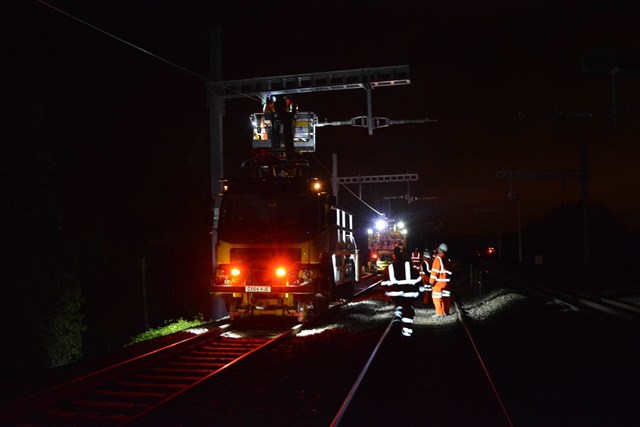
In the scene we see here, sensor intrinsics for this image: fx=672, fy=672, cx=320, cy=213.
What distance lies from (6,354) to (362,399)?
54.9 feet

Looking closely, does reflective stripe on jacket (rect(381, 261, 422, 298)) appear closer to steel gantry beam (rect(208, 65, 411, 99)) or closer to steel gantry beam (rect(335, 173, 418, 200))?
steel gantry beam (rect(208, 65, 411, 99))

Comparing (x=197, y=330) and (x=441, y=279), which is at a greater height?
(x=441, y=279)

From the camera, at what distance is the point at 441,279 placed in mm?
16953

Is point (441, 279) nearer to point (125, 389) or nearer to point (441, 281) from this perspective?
point (441, 281)

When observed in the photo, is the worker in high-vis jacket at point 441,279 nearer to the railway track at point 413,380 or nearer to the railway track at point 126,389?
the railway track at point 413,380

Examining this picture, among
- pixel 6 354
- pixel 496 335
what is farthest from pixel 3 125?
pixel 496 335

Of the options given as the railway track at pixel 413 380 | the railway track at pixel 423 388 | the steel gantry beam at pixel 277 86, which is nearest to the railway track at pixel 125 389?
the railway track at pixel 413 380

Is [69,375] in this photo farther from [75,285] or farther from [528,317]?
[75,285]

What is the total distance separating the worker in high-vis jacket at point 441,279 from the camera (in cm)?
1688

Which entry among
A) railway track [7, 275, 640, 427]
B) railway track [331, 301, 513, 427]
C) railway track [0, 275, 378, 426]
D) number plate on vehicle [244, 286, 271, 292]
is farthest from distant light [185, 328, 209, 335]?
railway track [331, 301, 513, 427]

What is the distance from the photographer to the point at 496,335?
14.9 m

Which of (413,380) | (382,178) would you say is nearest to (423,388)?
Answer: (413,380)

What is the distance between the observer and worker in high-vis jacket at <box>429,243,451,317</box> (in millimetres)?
16875

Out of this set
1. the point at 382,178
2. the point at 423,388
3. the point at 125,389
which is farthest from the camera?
the point at 382,178
